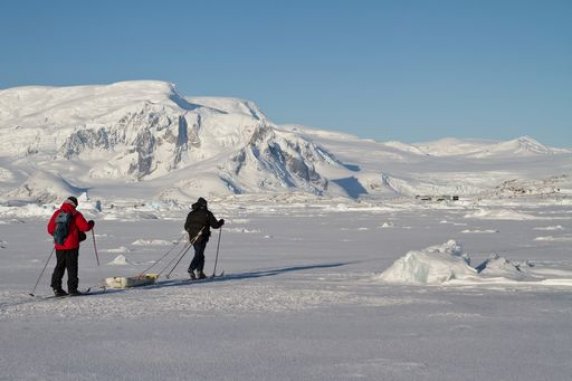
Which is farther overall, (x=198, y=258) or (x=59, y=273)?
(x=198, y=258)

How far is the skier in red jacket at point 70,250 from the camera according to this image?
8438mm

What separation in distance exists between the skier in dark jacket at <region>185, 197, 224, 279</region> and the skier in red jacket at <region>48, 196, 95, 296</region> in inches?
93.9

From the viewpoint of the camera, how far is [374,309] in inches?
292

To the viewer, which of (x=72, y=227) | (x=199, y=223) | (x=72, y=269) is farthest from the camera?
(x=199, y=223)

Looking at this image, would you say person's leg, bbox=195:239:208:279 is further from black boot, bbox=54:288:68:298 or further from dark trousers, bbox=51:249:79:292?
black boot, bbox=54:288:68:298

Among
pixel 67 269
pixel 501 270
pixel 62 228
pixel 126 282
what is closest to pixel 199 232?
pixel 126 282

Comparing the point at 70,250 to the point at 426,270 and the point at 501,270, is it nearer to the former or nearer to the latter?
the point at 426,270

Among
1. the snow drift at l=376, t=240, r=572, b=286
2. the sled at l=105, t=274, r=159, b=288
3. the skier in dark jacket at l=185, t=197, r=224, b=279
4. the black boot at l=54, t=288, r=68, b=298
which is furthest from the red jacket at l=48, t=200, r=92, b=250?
the snow drift at l=376, t=240, r=572, b=286

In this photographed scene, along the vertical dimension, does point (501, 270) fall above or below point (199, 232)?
Result: below

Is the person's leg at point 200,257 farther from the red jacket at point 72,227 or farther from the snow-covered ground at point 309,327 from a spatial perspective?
the red jacket at point 72,227

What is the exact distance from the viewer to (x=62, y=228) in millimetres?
8602

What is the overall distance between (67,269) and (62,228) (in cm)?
52

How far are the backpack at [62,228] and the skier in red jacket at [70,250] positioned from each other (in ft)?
0.07

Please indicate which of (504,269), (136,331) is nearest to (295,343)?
(136,331)
